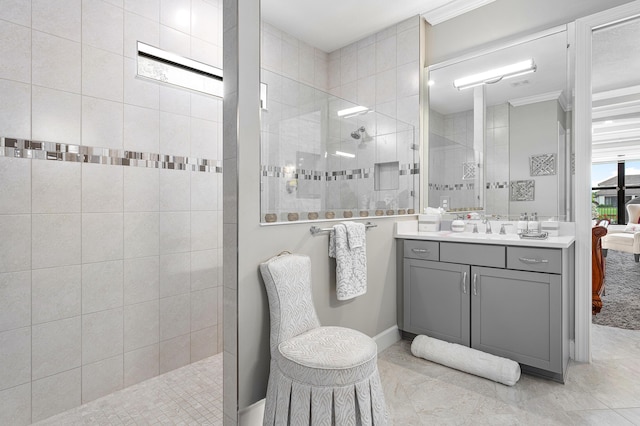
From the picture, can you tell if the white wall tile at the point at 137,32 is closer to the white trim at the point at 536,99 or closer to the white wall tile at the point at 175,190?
the white wall tile at the point at 175,190

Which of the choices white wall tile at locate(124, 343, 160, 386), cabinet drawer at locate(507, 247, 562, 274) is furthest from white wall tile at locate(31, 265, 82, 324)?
cabinet drawer at locate(507, 247, 562, 274)

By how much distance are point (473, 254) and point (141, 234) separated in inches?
Result: 90.6

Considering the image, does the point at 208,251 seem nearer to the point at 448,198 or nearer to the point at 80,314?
the point at 80,314

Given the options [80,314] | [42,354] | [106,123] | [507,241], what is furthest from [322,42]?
[42,354]

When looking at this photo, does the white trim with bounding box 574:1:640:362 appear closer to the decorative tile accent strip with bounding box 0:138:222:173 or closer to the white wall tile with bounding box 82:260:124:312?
the decorative tile accent strip with bounding box 0:138:222:173

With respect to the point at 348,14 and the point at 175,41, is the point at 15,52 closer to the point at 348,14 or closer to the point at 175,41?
the point at 175,41

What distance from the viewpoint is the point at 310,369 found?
1.32 metres

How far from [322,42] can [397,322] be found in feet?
9.63

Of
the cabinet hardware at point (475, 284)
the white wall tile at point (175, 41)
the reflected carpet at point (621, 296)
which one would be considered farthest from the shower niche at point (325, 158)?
the reflected carpet at point (621, 296)

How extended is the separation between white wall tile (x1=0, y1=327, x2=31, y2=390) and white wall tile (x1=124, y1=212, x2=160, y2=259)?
624 mm

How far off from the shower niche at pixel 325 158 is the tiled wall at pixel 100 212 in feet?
3.13

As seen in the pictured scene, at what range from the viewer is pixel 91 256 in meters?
1.93

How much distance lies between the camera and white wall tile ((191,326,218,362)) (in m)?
2.42

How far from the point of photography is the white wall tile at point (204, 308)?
2426 mm
